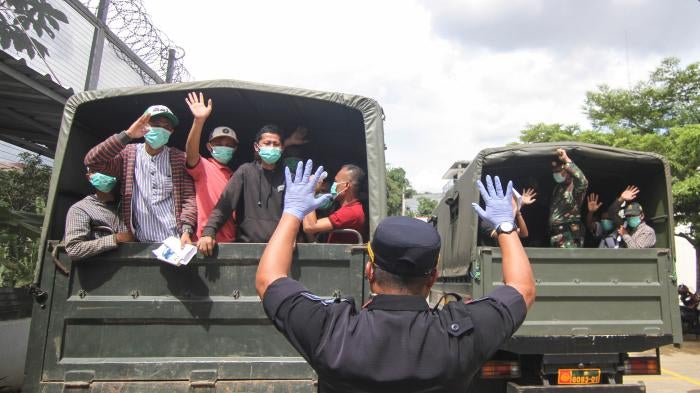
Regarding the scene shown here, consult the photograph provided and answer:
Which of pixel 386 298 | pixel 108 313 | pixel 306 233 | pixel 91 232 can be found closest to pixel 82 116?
pixel 91 232

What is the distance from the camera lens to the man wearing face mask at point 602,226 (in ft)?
17.9

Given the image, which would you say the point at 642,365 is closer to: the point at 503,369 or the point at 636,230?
the point at 503,369

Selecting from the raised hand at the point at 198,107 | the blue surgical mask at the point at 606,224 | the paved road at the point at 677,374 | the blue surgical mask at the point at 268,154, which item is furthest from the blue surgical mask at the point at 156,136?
the paved road at the point at 677,374

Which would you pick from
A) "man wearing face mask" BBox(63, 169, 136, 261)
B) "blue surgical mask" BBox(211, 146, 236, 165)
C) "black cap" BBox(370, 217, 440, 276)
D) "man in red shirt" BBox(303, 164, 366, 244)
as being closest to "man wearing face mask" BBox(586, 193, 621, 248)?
"man in red shirt" BBox(303, 164, 366, 244)

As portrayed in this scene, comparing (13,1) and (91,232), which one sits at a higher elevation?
(13,1)

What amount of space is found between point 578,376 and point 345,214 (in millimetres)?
2343

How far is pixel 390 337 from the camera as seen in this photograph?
140 cm

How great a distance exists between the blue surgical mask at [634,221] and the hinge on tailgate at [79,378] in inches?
189

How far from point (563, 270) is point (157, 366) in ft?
10.5

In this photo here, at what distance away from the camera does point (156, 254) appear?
9.01ft

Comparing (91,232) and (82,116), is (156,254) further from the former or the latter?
(82,116)

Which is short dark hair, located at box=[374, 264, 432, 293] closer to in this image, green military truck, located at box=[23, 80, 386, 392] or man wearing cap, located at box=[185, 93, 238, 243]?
green military truck, located at box=[23, 80, 386, 392]

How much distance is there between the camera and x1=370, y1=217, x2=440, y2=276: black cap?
59.2 inches

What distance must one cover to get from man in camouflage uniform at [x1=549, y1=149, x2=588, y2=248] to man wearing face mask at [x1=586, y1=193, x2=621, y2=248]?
0.44 m
